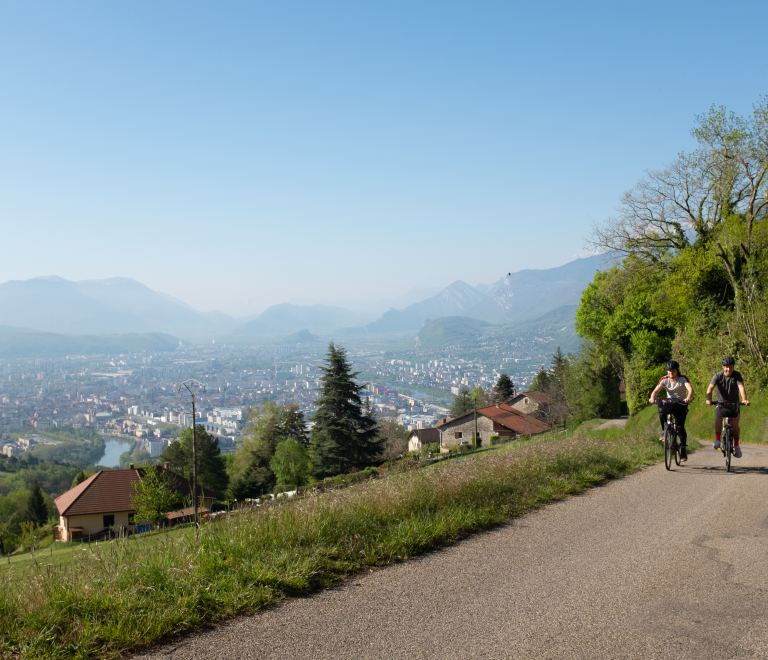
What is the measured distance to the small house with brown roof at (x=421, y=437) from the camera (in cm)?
7281

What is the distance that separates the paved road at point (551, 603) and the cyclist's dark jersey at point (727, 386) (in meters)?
3.56

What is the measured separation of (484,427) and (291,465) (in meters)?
27.7

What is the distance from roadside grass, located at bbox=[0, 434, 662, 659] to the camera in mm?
3453

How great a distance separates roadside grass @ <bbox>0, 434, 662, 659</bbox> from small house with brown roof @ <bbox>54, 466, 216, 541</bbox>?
36.8 metres

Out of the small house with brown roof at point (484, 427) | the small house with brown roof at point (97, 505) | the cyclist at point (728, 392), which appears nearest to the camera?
the cyclist at point (728, 392)

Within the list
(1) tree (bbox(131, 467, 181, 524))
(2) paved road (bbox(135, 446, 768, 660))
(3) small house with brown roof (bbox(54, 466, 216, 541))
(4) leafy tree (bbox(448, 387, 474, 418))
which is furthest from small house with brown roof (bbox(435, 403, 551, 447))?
(2) paved road (bbox(135, 446, 768, 660))

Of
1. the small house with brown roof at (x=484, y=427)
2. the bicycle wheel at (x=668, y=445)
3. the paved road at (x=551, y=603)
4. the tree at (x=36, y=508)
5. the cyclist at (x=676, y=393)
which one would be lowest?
the tree at (x=36, y=508)

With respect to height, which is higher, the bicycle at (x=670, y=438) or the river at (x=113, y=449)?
the bicycle at (x=670, y=438)

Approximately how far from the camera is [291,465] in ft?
158

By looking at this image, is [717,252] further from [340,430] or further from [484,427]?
[484,427]

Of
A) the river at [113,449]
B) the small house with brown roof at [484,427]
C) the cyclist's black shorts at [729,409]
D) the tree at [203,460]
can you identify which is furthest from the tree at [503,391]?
the cyclist's black shorts at [729,409]

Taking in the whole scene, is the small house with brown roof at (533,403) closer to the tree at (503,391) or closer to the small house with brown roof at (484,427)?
the small house with brown roof at (484,427)

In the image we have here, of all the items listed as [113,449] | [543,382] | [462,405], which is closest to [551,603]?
[543,382]

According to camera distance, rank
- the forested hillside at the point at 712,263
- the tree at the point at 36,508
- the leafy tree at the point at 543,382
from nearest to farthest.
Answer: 1. the forested hillside at the point at 712,263
2. the tree at the point at 36,508
3. the leafy tree at the point at 543,382
